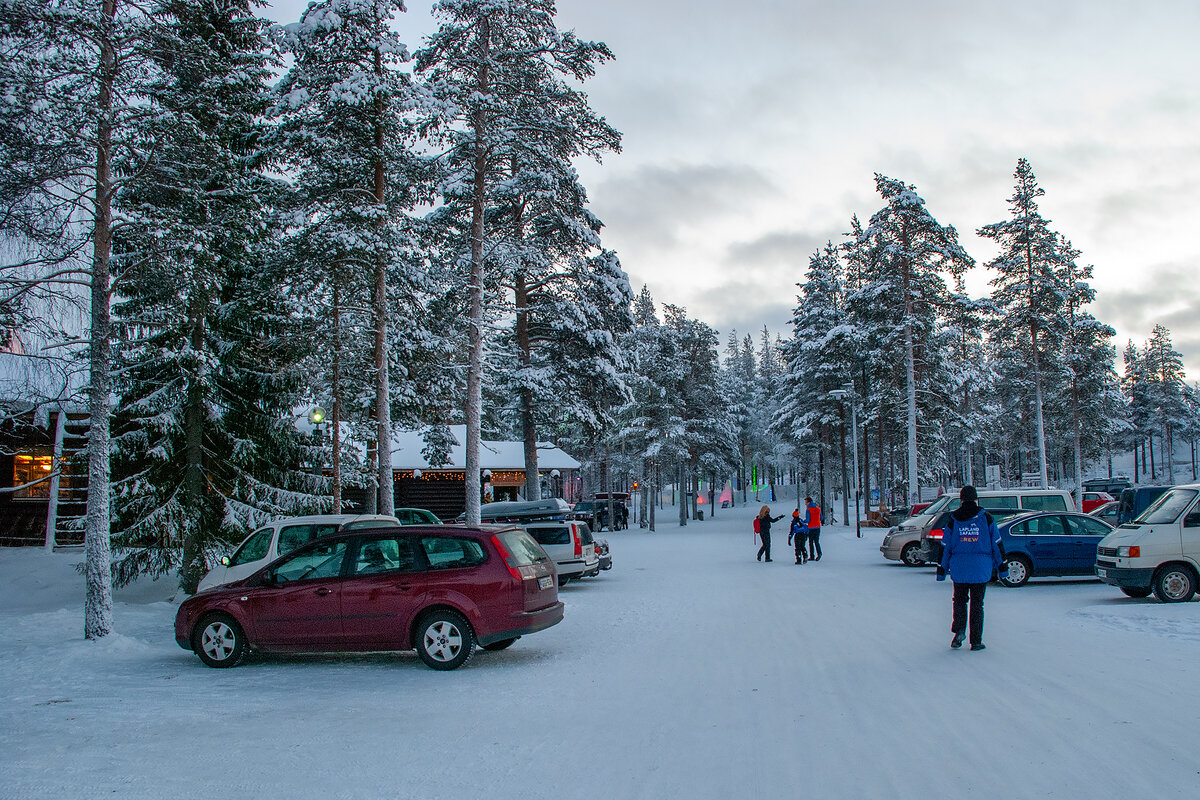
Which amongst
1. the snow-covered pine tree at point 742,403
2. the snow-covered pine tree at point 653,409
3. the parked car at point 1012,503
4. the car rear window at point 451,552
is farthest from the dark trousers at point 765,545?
the snow-covered pine tree at point 742,403

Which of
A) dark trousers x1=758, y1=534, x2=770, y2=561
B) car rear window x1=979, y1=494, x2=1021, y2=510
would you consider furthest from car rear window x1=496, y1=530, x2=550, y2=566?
dark trousers x1=758, y1=534, x2=770, y2=561

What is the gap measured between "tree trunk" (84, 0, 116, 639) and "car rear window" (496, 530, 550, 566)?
6.08 m

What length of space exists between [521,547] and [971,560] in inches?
210

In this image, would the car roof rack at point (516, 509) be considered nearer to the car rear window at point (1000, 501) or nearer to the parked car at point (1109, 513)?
the car rear window at point (1000, 501)

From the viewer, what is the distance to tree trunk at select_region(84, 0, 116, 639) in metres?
11.2

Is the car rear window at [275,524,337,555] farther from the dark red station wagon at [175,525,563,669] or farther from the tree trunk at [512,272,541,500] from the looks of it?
the tree trunk at [512,272,541,500]

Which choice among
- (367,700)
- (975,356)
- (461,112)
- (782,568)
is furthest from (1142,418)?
(367,700)

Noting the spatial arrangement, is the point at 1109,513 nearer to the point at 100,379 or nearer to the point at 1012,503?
the point at 1012,503

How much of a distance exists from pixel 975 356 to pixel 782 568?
49.4 m

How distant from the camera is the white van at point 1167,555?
12.7 meters

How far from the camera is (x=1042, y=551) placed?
16.0 m

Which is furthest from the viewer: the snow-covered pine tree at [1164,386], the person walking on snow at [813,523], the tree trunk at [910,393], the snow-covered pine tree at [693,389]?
the snow-covered pine tree at [1164,386]

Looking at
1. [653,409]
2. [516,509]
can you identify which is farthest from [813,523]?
[653,409]

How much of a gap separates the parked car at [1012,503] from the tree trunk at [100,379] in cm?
1671
